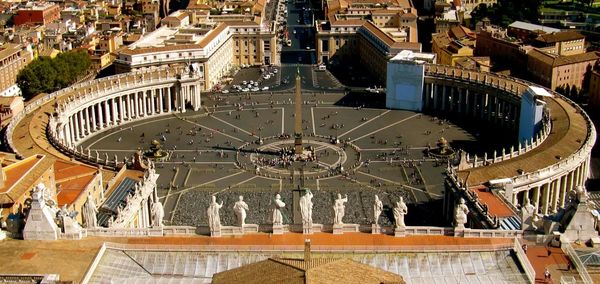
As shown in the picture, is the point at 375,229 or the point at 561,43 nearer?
the point at 375,229

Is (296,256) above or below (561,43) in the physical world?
above

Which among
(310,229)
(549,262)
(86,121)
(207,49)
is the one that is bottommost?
(86,121)

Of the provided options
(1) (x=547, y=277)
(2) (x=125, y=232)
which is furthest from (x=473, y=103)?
(2) (x=125, y=232)

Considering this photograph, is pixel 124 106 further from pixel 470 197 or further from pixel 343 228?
pixel 343 228

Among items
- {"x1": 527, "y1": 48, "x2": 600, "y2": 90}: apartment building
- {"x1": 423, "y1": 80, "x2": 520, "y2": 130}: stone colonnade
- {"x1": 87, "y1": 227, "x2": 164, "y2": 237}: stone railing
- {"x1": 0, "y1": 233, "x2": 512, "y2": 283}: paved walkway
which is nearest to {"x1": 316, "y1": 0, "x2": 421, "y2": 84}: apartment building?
{"x1": 423, "y1": 80, "x2": 520, "y2": 130}: stone colonnade

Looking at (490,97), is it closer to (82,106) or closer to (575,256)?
(82,106)

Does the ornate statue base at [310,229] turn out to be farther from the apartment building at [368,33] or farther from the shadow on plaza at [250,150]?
the apartment building at [368,33]
